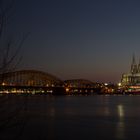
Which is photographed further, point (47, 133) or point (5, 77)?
point (47, 133)

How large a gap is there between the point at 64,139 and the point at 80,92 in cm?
13387

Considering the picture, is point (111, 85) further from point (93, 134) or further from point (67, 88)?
point (93, 134)

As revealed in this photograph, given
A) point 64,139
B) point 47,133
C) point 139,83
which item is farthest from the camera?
point 139,83

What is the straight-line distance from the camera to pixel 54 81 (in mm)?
130625

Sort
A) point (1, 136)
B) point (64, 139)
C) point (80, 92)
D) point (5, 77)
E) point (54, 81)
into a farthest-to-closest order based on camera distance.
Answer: point (80, 92) → point (54, 81) → point (64, 139) → point (1, 136) → point (5, 77)

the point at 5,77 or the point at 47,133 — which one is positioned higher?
the point at 5,77

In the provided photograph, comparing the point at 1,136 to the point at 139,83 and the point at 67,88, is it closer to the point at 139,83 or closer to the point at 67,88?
the point at 67,88

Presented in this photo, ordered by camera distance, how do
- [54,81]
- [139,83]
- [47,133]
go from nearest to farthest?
[47,133]
[54,81]
[139,83]

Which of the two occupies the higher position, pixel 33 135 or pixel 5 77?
pixel 5 77

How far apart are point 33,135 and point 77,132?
4151mm

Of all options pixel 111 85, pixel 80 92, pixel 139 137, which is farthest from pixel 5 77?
pixel 111 85

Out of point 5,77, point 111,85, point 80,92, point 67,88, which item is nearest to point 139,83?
point 111,85

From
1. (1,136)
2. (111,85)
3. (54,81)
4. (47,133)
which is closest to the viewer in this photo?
(1,136)

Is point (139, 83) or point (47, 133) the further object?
point (139, 83)
